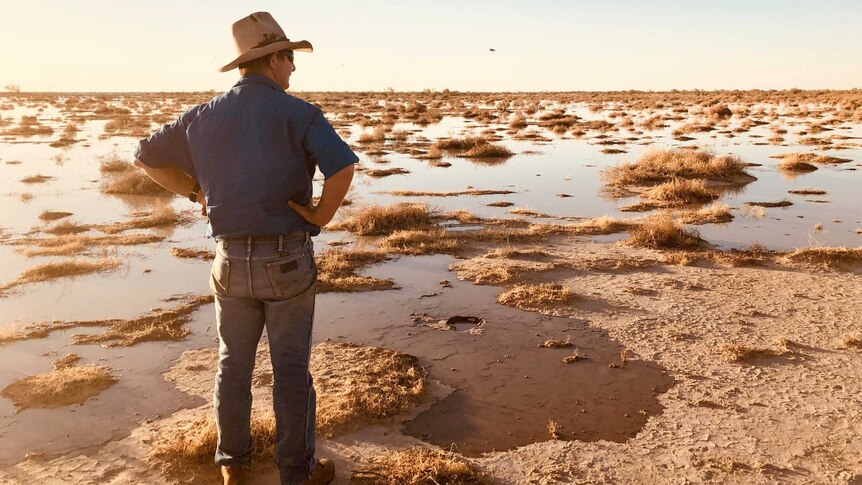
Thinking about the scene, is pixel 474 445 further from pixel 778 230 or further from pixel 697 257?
pixel 778 230

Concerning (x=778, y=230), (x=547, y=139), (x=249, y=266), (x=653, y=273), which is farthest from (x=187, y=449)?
(x=547, y=139)

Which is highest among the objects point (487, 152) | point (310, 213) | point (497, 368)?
point (310, 213)

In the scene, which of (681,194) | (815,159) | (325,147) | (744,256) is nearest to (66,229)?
(325,147)

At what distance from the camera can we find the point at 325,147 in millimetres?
2506

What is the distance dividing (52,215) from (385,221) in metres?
6.11

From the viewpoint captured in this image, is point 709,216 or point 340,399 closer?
point 340,399

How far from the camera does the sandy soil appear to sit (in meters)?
3.44

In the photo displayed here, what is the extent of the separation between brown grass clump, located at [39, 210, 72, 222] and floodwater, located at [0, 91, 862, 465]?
221mm

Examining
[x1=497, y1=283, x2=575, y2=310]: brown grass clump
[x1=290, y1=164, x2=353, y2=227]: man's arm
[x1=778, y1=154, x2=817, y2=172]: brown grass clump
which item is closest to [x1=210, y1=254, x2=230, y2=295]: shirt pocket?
[x1=290, y1=164, x2=353, y2=227]: man's arm

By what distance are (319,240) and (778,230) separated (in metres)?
7.15

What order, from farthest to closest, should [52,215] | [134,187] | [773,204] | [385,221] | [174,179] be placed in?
[134,187] < [773,204] < [52,215] < [385,221] < [174,179]

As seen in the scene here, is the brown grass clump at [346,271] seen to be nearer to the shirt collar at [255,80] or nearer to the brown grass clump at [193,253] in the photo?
the brown grass clump at [193,253]

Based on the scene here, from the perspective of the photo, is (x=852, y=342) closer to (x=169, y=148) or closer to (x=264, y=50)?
(x=264, y=50)

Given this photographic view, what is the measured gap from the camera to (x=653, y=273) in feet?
24.0
